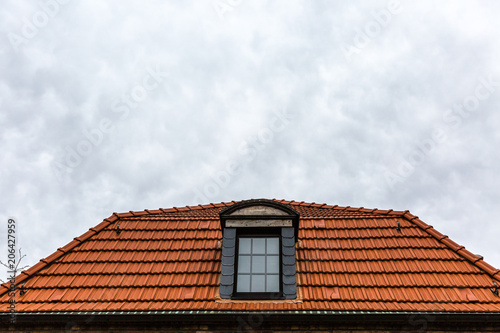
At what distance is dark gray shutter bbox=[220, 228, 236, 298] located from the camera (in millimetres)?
8094

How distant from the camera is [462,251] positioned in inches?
355

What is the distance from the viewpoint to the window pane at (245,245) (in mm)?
8812

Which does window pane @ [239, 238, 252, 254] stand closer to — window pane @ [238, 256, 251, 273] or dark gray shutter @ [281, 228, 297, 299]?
window pane @ [238, 256, 251, 273]

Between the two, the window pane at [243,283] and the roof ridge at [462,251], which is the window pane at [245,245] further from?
the roof ridge at [462,251]

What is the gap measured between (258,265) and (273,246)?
0.57m

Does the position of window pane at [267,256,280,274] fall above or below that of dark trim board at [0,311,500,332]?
above

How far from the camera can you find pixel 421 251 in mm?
9133

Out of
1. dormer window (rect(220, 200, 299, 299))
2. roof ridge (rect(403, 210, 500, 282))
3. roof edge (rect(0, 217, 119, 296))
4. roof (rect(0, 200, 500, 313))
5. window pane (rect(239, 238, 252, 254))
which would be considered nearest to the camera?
roof (rect(0, 200, 500, 313))

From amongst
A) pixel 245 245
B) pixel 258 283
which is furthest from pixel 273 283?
pixel 245 245

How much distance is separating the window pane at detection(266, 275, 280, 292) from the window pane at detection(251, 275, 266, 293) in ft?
0.34

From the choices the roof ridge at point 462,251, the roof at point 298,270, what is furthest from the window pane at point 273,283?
the roof ridge at point 462,251

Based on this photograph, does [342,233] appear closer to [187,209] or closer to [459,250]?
[459,250]

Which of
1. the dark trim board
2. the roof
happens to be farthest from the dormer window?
the dark trim board

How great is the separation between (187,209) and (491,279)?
7933 millimetres
